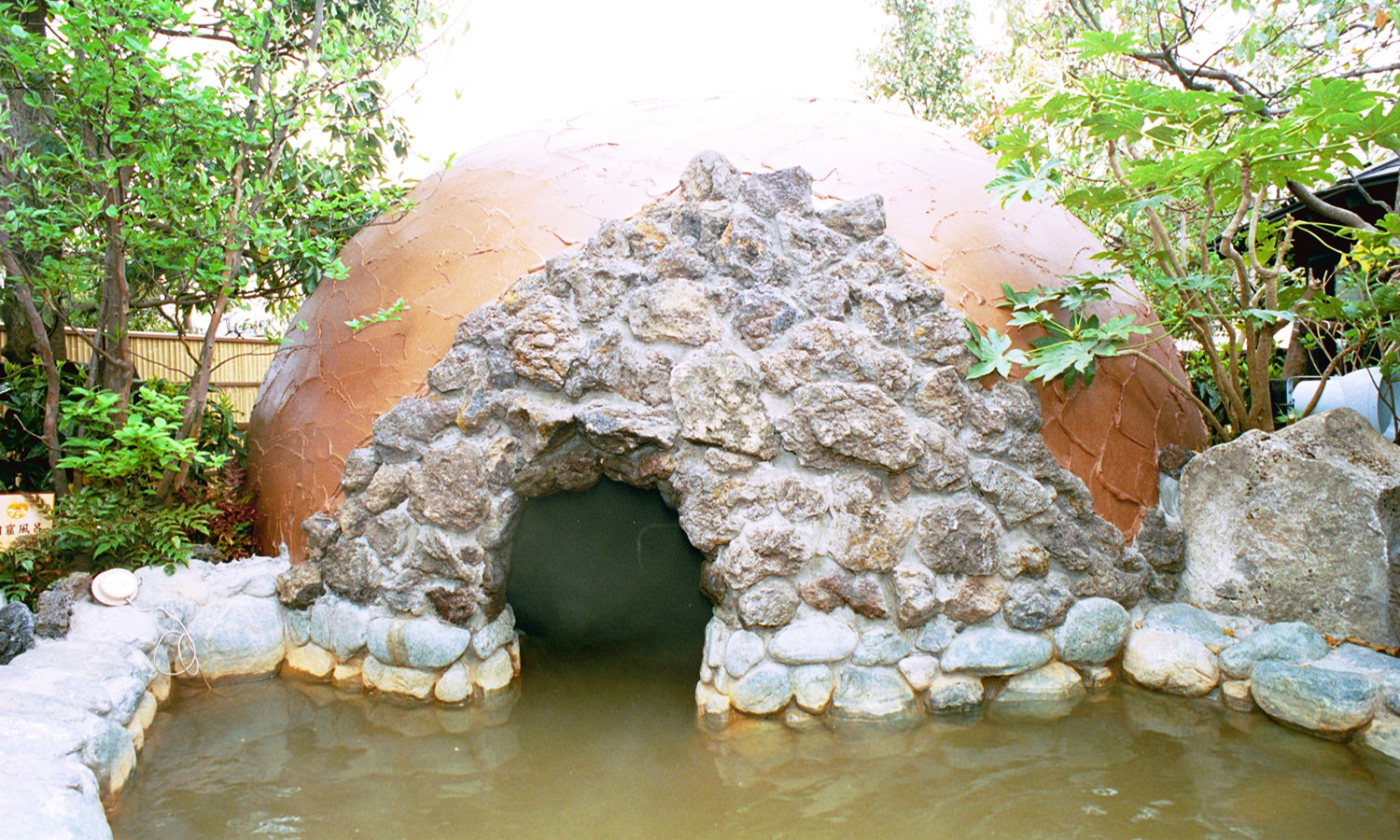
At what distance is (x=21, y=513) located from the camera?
4.05 m

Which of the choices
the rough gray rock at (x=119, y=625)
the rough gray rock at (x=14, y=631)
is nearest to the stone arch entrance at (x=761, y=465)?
the rough gray rock at (x=119, y=625)

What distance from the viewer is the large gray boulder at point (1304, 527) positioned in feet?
11.8

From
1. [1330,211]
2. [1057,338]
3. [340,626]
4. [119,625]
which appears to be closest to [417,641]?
[340,626]

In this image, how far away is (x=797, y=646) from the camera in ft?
11.8

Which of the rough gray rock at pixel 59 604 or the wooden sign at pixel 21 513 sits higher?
the wooden sign at pixel 21 513

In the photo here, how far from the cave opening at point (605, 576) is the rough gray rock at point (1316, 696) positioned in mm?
2613

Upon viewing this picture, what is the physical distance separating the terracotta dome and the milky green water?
0.97 m

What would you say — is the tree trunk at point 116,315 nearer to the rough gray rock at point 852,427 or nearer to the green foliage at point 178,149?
the green foliage at point 178,149

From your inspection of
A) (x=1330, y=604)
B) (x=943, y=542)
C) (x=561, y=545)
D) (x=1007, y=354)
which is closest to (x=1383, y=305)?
(x=1330, y=604)

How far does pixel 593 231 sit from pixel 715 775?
242cm

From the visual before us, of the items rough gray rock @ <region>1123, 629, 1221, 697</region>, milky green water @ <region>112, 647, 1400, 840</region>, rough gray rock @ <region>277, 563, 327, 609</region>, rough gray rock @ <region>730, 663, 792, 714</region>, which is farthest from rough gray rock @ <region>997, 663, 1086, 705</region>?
rough gray rock @ <region>277, 563, 327, 609</region>

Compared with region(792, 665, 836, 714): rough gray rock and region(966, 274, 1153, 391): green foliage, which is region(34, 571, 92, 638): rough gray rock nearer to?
region(792, 665, 836, 714): rough gray rock

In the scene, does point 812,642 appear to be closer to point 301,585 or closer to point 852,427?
point 852,427

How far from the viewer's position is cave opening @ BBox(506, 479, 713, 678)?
484 cm
